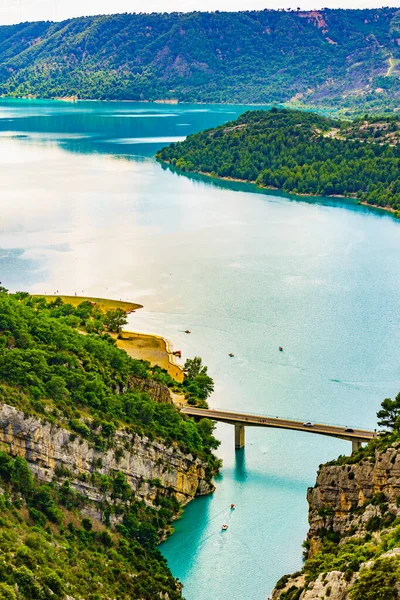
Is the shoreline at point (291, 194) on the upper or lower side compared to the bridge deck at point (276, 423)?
upper

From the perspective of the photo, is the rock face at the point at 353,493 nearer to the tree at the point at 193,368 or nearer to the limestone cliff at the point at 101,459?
the limestone cliff at the point at 101,459

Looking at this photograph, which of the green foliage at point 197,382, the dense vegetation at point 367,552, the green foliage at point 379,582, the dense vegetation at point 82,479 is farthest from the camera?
the green foliage at point 197,382

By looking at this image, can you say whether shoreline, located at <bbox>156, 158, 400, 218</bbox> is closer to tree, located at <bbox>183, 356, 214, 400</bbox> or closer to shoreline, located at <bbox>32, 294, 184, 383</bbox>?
shoreline, located at <bbox>32, 294, 184, 383</bbox>

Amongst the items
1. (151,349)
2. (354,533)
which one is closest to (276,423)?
(151,349)

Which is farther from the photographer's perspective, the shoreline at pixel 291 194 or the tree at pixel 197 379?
the shoreline at pixel 291 194

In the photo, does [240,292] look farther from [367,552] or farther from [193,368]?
[367,552]

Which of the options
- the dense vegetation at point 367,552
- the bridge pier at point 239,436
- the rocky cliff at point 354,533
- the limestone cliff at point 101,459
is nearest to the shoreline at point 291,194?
the bridge pier at point 239,436

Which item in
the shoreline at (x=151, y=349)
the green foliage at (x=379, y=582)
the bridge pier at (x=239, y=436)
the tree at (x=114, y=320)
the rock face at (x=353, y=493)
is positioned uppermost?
the green foliage at (x=379, y=582)

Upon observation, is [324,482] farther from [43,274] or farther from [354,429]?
[43,274]
